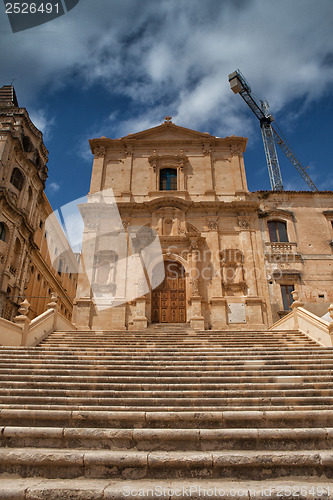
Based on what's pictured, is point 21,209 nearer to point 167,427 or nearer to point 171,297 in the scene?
point 171,297

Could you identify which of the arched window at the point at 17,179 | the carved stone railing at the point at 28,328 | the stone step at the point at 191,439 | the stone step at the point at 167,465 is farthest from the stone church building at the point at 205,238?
the stone step at the point at 167,465

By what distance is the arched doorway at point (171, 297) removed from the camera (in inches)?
Answer: 683

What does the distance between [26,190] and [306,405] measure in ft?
83.8

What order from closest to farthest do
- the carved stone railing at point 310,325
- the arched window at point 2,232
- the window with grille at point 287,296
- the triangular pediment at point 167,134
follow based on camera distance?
the carved stone railing at point 310,325, the window with grille at point 287,296, the triangular pediment at point 167,134, the arched window at point 2,232

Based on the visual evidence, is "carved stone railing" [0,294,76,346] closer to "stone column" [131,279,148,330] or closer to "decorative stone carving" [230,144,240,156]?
"stone column" [131,279,148,330]

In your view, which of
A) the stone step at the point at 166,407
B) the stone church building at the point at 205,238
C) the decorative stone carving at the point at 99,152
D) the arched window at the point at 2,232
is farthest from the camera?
the arched window at the point at 2,232

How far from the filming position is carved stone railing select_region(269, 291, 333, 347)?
10.2 metres

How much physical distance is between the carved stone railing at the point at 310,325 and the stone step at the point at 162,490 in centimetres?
648

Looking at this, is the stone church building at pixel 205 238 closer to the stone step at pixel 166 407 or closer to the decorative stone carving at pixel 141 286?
the decorative stone carving at pixel 141 286

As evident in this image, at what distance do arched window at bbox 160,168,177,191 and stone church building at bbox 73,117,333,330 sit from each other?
66mm

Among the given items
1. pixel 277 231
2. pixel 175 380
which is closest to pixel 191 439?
pixel 175 380

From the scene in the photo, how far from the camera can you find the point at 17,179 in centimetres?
2578

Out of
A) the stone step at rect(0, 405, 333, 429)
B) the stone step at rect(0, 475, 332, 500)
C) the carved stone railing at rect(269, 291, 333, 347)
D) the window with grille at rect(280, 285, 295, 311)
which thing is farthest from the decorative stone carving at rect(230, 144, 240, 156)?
the stone step at rect(0, 475, 332, 500)

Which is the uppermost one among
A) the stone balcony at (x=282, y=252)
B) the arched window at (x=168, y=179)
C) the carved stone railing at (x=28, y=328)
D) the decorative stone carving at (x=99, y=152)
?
the decorative stone carving at (x=99, y=152)
